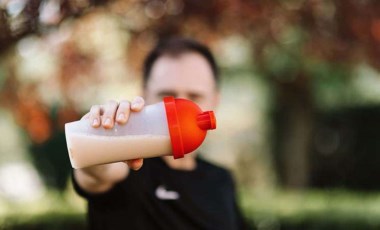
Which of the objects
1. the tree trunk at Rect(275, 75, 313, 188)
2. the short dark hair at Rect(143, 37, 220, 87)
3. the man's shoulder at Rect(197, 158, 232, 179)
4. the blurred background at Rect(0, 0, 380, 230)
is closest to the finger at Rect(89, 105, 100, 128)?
the short dark hair at Rect(143, 37, 220, 87)

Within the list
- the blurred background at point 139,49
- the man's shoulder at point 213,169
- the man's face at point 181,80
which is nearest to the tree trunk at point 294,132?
the blurred background at point 139,49

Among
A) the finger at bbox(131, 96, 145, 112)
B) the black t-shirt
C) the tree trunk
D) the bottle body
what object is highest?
the finger at bbox(131, 96, 145, 112)

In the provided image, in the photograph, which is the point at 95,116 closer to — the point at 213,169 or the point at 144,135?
the point at 144,135

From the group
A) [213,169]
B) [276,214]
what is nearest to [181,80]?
[213,169]

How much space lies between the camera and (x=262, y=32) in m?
4.39

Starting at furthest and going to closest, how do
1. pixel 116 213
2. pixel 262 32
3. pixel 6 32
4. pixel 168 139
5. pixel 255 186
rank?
1. pixel 255 186
2. pixel 262 32
3. pixel 6 32
4. pixel 116 213
5. pixel 168 139

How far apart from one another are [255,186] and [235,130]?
2293mm

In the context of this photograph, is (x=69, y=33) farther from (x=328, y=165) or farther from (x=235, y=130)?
(x=235, y=130)

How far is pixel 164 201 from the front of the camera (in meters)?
1.95

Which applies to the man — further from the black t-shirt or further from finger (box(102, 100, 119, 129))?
finger (box(102, 100, 119, 129))

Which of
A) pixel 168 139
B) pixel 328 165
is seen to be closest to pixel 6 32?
pixel 168 139

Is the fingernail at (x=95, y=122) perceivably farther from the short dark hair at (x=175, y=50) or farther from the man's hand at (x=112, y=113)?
the short dark hair at (x=175, y=50)

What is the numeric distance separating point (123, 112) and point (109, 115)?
29mm

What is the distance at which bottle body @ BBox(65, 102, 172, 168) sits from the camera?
4.27 feet
